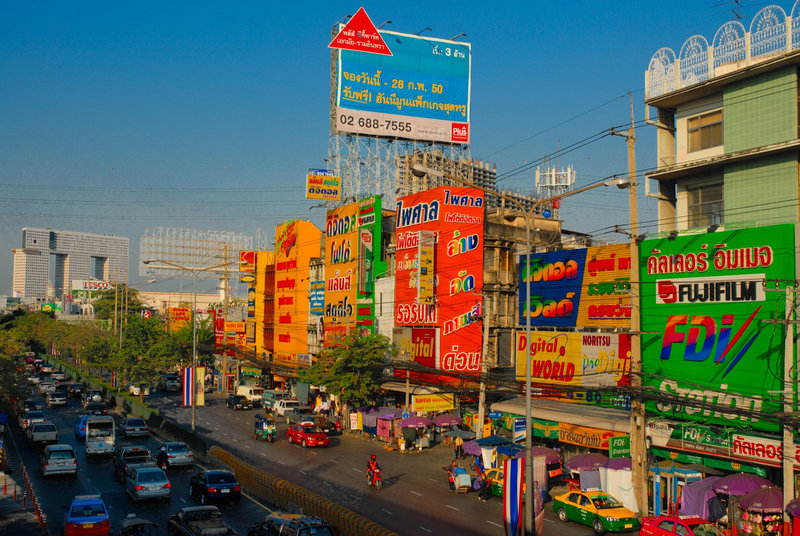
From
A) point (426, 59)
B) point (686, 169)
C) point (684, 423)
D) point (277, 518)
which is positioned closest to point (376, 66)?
point (426, 59)

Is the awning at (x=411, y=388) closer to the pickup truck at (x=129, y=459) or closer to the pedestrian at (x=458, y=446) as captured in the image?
the pedestrian at (x=458, y=446)

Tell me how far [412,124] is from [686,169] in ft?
108

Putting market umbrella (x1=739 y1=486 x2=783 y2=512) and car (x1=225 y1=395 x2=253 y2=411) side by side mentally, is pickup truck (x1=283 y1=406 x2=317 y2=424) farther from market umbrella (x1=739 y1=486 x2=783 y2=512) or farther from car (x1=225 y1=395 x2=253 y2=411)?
market umbrella (x1=739 y1=486 x2=783 y2=512)

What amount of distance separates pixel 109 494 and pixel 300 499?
11.2 m

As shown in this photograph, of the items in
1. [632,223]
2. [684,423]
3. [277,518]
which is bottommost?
[277,518]

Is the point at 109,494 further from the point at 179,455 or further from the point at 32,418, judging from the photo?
the point at 32,418

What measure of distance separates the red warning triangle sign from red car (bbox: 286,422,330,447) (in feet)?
107

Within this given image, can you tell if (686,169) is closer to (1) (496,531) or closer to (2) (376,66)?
(1) (496,531)

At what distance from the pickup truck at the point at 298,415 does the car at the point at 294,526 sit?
2984 centimetres

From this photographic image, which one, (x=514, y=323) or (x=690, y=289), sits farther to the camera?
(x=514, y=323)

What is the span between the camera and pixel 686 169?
34.1 m

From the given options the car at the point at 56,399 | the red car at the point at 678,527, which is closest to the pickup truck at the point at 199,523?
the red car at the point at 678,527

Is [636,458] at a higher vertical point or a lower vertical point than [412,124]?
lower

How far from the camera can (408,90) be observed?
206ft
